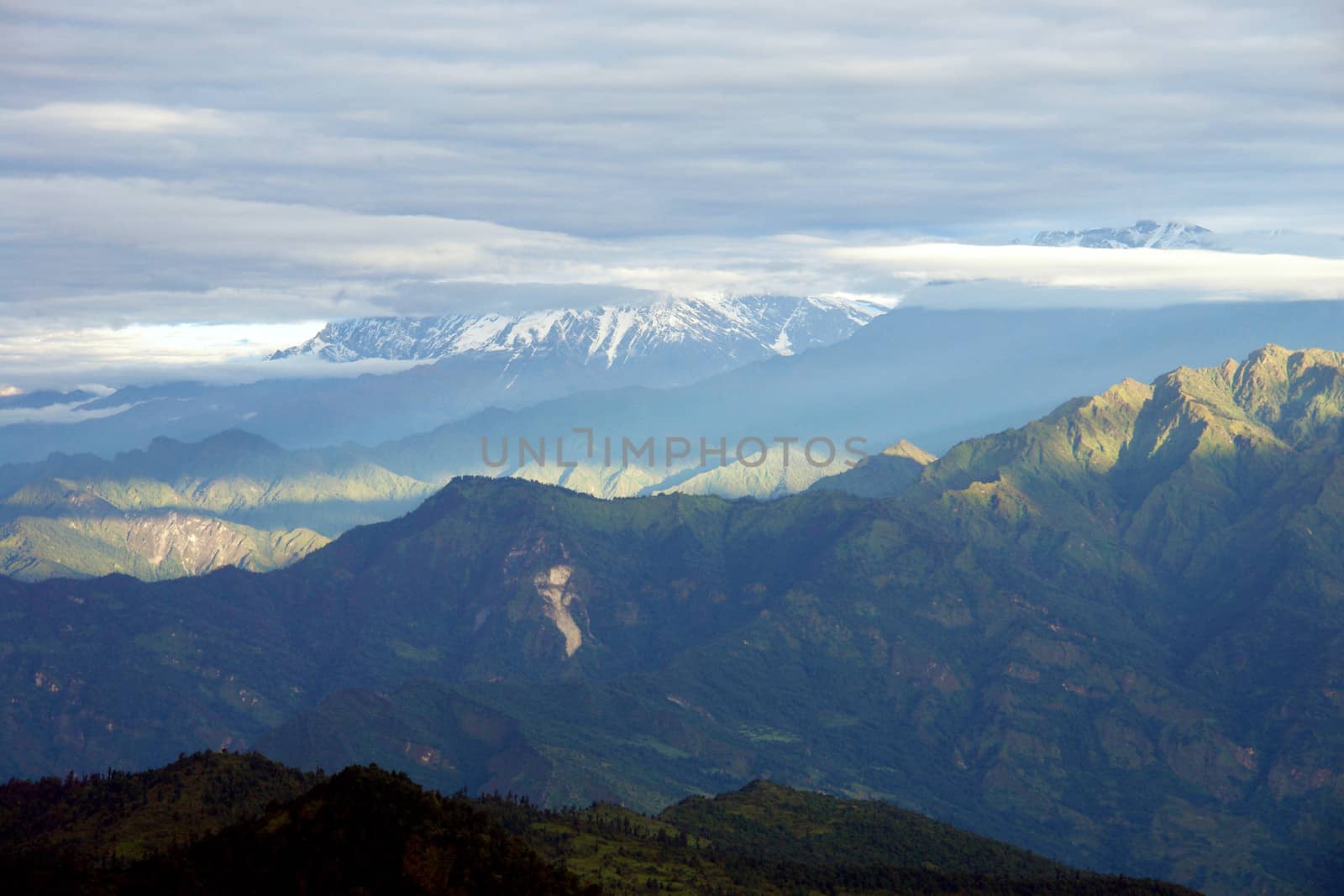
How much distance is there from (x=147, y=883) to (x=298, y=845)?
57.3 feet

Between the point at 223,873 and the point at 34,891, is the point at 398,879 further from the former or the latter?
the point at 34,891

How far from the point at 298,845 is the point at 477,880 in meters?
21.3

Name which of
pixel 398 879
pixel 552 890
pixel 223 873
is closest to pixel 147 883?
pixel 223 873

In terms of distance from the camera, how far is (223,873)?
649 feet

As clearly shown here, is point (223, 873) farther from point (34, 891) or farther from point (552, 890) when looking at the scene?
point (552, 890)

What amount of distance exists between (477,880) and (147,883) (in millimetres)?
37827

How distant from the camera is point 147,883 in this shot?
198 meters

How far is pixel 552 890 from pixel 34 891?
56931 millimetres

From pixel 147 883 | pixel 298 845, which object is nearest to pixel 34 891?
pixel 147 883

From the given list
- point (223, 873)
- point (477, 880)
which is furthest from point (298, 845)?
point (477, 880)

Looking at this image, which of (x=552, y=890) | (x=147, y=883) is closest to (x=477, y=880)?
(x=552, y=890)

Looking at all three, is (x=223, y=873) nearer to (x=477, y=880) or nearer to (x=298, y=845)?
(x=298, y=845)

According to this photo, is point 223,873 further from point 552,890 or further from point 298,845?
point 552,890

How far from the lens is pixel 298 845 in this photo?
655 feet
